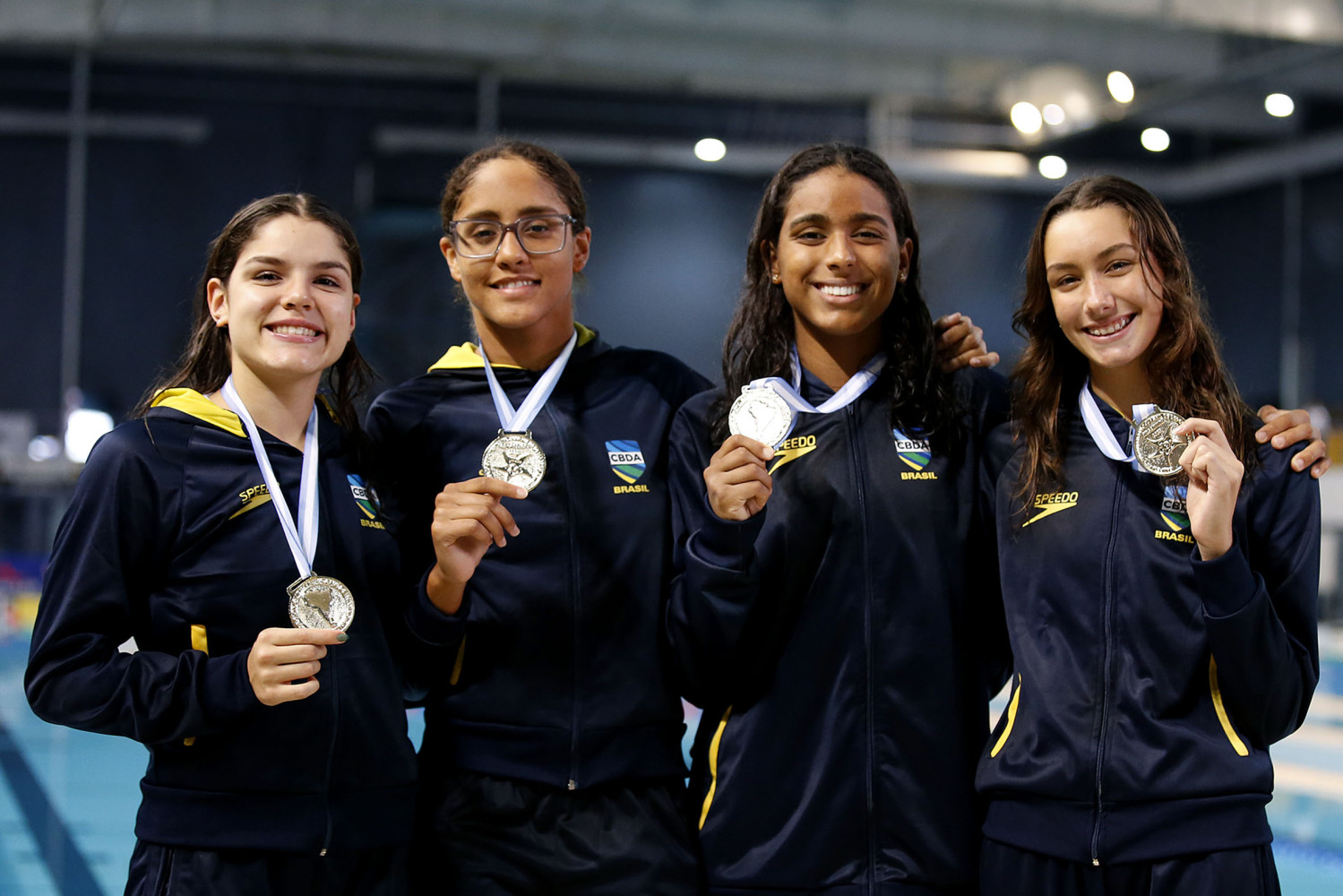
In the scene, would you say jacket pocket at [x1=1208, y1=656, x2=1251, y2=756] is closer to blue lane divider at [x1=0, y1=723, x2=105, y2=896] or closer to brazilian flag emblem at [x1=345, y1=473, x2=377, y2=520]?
brazilian flag emblem at [x1=345, y1=473, x2=377, y2=520]

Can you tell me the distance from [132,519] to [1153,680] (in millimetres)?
1767

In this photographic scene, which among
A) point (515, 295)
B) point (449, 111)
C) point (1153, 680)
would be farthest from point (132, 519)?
point (449, 111)

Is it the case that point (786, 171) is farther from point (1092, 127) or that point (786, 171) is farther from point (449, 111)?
point (1092, 127)

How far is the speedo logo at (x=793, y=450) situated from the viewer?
2.48 metres

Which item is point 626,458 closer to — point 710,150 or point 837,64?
point 710,150

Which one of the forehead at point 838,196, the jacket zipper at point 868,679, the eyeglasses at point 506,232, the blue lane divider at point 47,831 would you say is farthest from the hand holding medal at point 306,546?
the blue lane divider at point 47,831

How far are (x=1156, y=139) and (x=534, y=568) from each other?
1343cm

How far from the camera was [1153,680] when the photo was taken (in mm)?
2188

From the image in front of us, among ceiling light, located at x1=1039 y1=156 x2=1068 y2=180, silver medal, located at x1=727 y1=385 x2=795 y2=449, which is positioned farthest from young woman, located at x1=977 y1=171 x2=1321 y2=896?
ceiling light, located at x1=1039 y1=156 x2=1068 y2=180

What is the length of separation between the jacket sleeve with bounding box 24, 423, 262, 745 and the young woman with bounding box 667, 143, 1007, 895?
0.86 m

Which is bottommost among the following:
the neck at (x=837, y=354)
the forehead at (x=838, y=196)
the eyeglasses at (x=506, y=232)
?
the neck at (x=837, y=354)

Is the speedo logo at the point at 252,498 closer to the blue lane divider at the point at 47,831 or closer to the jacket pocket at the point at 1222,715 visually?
the jacket pocket at the point at 1222,715

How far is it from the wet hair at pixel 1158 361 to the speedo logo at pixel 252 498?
1385 mm

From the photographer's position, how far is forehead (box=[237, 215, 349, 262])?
2320mm
